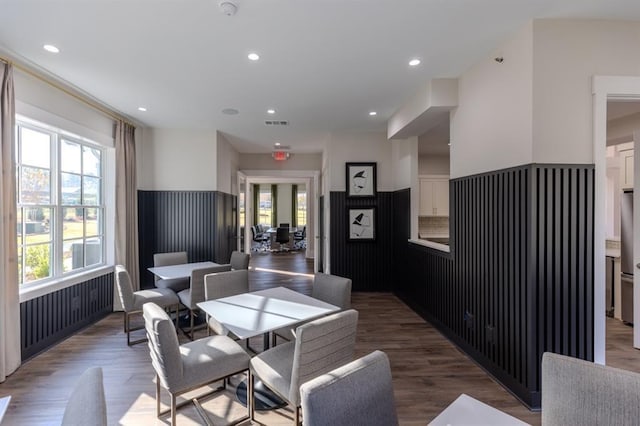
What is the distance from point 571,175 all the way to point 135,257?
18.1 ft

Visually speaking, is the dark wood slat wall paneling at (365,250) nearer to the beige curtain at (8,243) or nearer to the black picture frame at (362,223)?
the black picture frame at (362,223)

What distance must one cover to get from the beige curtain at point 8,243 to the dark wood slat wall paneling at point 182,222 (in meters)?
2.36

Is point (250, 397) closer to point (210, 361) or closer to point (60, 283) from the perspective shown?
point (210, 361)

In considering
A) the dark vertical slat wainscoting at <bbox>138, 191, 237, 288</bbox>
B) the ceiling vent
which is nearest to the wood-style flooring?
the dark vertical slat wainscoting at <bbox>138, 191, 237, 288</bbox>

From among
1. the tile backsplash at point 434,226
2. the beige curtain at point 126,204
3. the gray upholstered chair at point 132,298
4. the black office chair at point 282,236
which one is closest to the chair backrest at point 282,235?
the black office chair at point 282,236

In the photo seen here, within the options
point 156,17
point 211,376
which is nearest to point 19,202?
point 156,17

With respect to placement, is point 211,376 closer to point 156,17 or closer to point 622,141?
point 156,17

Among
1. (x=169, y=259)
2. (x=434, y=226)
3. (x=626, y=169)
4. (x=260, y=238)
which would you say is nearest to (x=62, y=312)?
(x=169, y=259)

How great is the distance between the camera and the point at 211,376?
Result: 6.61 ft

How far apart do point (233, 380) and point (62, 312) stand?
7.88 feet

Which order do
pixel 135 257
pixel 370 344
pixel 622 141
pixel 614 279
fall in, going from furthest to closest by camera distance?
pixel 135 257 < pixel 614 279 < pixel 622 141 < pixel 370 344

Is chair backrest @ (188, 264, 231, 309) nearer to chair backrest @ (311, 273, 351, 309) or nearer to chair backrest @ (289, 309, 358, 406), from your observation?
chair backrest @ (311, 273, 351, 309)

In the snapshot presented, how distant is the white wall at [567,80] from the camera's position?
7.38 feet

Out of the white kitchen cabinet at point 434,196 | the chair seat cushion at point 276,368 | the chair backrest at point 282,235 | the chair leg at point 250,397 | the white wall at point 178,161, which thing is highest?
the white wall at point 178,161
